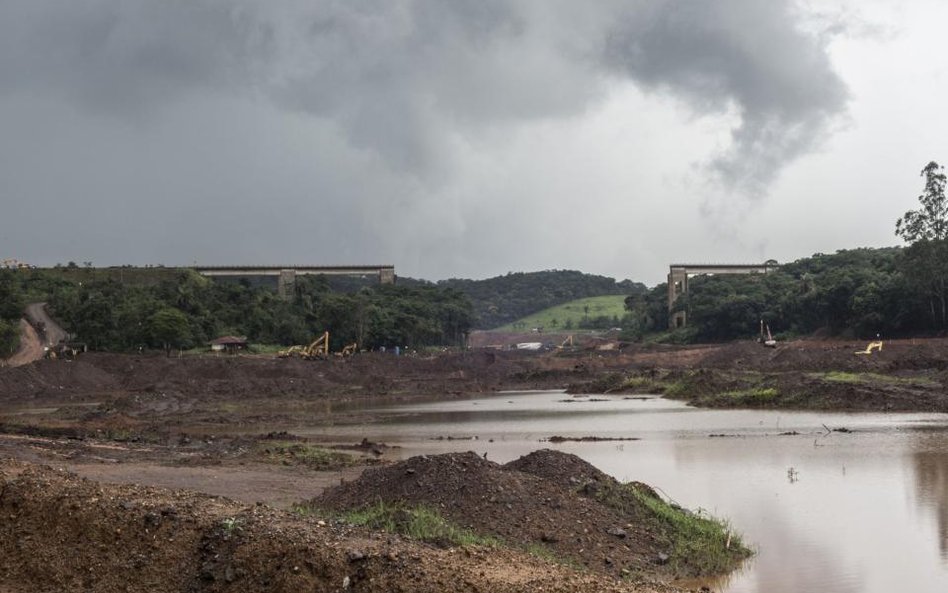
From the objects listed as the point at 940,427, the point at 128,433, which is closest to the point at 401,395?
the point at 128,433

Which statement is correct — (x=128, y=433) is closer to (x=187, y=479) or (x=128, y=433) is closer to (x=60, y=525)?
(x=187, y=479)

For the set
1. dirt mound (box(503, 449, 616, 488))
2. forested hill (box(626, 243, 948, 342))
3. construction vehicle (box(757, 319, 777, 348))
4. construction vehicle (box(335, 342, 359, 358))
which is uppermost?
forested hill (box(626, 243, 948, 342))

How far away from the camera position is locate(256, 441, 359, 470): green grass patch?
87.1 ft

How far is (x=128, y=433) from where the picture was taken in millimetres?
34969

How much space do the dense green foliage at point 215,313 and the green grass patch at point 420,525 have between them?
3067 inches

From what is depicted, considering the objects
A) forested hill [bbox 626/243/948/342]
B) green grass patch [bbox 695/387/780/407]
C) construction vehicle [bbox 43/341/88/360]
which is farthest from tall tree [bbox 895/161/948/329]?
construction vehicle [bbox 43/341/88/360]

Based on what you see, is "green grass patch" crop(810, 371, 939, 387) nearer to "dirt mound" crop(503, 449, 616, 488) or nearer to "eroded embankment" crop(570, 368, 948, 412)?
"eroded embankment" crop(570, 368, 948, 412)

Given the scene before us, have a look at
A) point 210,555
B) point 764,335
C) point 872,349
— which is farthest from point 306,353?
point 210,555

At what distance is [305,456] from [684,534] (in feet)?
50.2

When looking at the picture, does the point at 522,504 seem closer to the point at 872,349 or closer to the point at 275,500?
the point at 275,500

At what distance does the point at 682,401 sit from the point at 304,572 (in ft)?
162

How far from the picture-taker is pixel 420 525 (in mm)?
13055

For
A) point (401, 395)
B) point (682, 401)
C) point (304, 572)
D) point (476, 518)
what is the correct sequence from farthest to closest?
point (401, 395) → point (682, 401) → point (476, 518) → point (304, 572)

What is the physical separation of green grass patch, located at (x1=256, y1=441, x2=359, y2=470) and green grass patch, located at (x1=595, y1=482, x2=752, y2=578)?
11.8 metres
